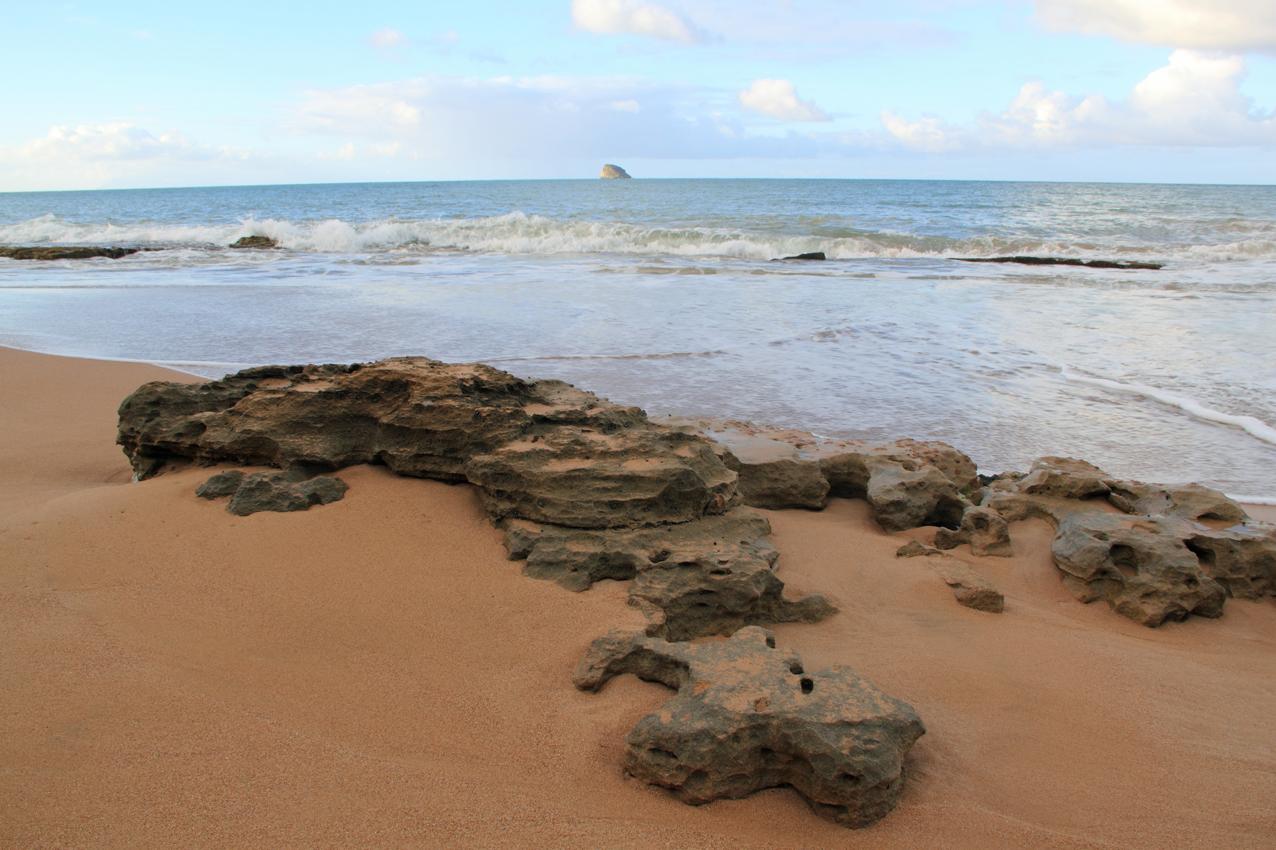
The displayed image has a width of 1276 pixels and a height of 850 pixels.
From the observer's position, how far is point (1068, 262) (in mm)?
19375

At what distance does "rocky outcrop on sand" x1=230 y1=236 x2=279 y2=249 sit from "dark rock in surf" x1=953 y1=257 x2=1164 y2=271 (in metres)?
19.2

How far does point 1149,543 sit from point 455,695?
112 inches

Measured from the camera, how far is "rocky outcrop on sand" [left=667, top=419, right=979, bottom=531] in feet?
13.6

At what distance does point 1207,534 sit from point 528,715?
308 cm

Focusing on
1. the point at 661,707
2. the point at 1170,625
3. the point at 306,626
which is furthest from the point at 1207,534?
the point at 306,626

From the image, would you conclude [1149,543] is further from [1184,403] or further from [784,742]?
[1184,403]

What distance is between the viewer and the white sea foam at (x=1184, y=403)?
6.05 metres

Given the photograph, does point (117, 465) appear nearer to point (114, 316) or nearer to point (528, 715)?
point (528, 715)

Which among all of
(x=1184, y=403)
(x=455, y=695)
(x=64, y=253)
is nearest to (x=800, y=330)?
(x=1184, y=403)

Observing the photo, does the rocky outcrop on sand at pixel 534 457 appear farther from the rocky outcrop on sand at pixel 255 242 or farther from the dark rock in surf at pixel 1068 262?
the rocky outcrop on sand at pixel 255 242

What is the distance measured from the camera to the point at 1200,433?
19.8 feet

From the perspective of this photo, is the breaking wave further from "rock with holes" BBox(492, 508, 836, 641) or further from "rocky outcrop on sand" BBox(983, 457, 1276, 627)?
"rock with holes" BBox(492, 508, 836, 641)

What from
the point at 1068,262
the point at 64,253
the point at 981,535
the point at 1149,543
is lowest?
the point at 981,535

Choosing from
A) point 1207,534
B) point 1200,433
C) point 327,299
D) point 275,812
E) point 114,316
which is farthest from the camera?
point 327,299
